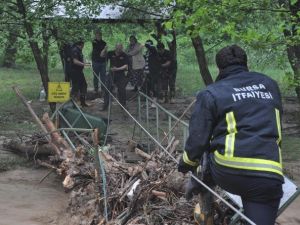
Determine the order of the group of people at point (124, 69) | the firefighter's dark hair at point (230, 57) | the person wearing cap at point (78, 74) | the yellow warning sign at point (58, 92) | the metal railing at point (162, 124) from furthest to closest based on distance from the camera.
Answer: the group of people at point (124, 69), the person wearing cap at point (78, 74), the yellow warning sign at point (58, 92), the metal railing at point (162, 124), the firefighter's dark hair at point (230, 57)

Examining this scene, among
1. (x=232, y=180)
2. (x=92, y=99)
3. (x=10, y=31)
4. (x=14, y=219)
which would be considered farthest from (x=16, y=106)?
(x=232, y=180)

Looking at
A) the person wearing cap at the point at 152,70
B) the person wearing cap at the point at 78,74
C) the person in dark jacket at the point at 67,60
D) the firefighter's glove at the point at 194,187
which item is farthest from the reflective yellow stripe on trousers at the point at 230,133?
the person wearing cap at the point at 152,70

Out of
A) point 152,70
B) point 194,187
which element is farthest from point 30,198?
point 152,70

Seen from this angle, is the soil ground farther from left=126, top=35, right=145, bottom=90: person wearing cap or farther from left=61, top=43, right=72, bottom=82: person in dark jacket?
left=126, top=35, right=145, bottom=90: person wearing cap

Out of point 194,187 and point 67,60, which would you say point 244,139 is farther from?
point 67,60

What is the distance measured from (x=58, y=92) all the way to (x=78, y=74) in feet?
18.4

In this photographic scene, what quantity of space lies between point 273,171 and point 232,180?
26cm

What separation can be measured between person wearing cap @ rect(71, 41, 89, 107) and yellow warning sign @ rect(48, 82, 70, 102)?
5.07m

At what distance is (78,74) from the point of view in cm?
1554

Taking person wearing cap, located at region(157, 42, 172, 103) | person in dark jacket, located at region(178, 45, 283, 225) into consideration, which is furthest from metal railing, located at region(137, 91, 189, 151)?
person in dark jacket, located at region(178, 45, 283, 225)

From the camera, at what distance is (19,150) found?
990cm

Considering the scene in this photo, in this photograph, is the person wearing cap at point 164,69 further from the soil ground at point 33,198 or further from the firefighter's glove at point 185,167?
the firefighter's glove at point 185,167

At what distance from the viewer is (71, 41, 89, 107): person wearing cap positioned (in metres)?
15.2

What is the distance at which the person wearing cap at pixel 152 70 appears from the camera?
17.1 metres
